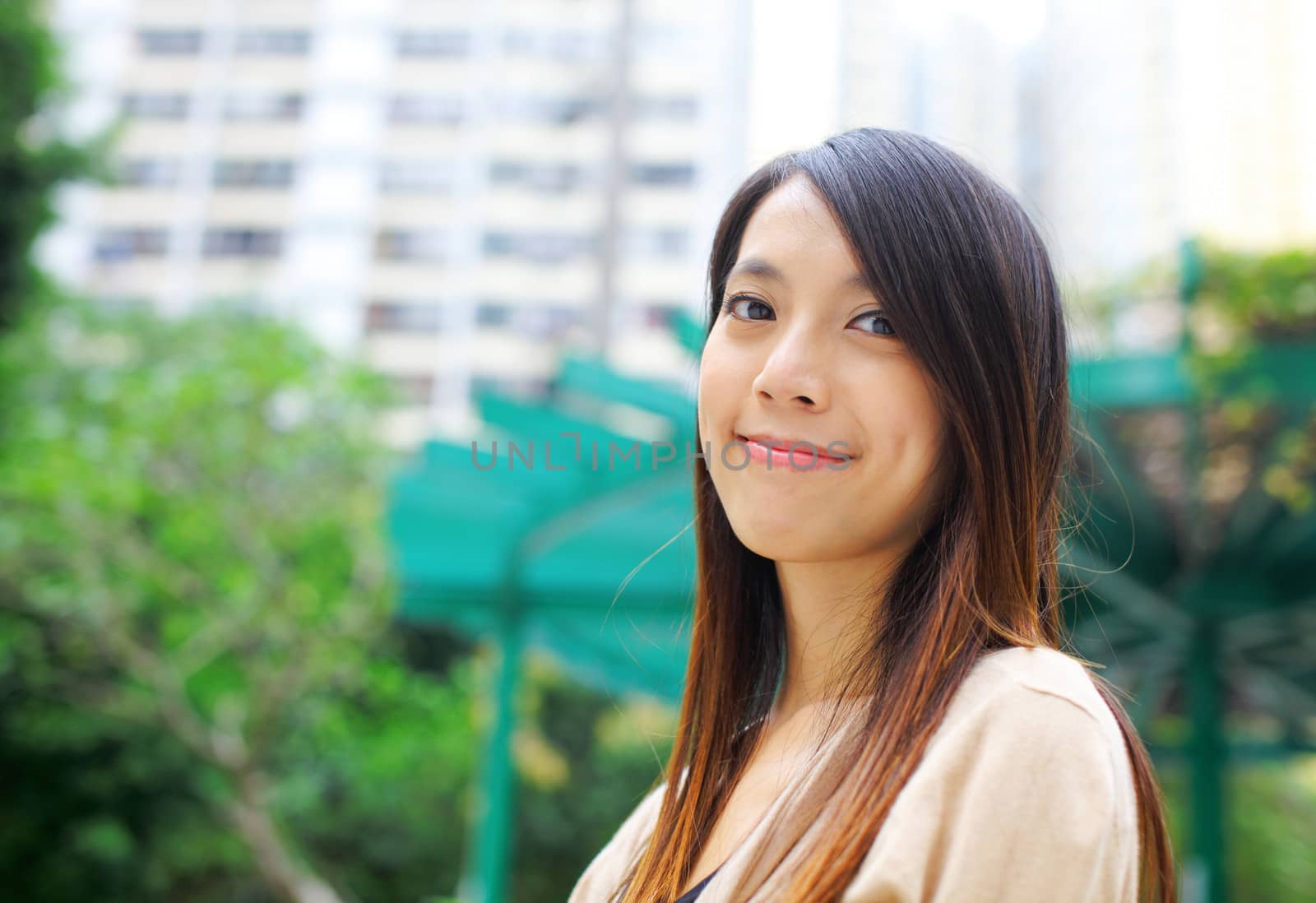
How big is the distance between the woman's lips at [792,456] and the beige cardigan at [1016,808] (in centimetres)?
21

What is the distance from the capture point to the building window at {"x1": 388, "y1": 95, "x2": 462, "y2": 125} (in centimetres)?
2719

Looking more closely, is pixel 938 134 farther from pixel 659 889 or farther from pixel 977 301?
pixel 659 889

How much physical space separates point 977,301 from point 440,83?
28.8 meters

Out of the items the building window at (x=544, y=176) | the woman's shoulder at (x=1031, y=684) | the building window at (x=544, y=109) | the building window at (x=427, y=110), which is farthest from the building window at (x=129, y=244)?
the woman's shoulder at (x=1031, y=684)

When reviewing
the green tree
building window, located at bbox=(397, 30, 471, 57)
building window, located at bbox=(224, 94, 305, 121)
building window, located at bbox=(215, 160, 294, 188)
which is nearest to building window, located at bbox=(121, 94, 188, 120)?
building window, located at bbox=(224, 94, 305, 121)

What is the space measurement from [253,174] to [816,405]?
2927 centimetres

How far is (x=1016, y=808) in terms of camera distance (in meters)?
0.67

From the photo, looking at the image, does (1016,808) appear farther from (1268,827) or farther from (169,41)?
(169,41)

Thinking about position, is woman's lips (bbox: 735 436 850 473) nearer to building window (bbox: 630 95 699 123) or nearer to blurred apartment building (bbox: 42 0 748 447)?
blurred apartment building (bbox: 42 0 748 447)

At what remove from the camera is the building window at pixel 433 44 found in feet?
90.2

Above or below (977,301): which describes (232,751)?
below

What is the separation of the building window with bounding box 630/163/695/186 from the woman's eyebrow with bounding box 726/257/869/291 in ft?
79.0

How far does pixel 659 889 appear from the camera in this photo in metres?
0.94

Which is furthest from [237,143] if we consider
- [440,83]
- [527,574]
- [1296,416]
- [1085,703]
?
[1085,703]
